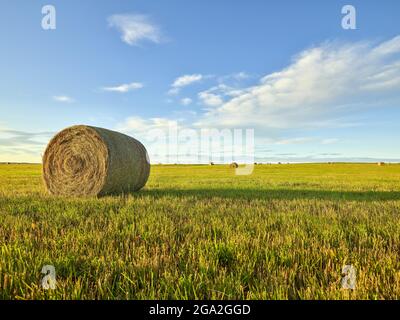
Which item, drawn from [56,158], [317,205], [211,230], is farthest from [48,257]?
[56,158]

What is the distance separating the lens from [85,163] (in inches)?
384

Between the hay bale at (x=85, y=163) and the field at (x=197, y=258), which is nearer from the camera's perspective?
the field at (x=197, y=258)

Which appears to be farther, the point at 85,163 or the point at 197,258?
the point at 85,163

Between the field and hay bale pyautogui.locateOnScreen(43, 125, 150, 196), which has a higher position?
hay bale pyautogui.locateOnScreen(43, 125, 150, 196)

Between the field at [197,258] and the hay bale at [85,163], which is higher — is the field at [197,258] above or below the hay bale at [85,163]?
below

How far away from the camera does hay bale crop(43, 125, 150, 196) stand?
31.2 feet

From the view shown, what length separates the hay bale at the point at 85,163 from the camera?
31.2 ft

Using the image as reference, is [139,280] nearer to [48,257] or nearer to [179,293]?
[179,293]

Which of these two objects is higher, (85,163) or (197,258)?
(85,163)
